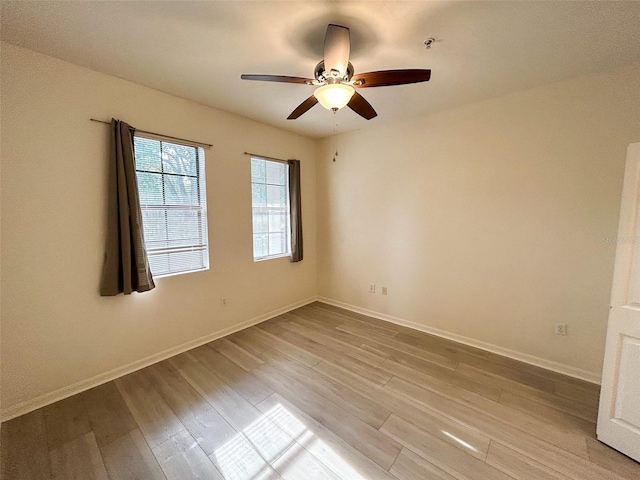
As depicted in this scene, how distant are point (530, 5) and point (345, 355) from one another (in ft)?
9.56

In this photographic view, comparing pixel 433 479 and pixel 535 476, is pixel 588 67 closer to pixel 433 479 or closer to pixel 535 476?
pixel 535 476

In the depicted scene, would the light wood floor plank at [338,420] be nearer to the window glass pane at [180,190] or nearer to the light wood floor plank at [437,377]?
the light wood floor plank at [437,377]

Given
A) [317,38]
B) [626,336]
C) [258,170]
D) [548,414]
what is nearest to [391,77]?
[317,38]

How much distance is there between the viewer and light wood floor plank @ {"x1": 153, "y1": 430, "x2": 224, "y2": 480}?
1.41m

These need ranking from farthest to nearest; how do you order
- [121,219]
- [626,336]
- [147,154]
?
[147,154]
[121,219]
[626,336]

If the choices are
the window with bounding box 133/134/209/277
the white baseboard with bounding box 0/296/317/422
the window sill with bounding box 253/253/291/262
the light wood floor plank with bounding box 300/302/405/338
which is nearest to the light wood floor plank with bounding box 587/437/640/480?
the light wood floor plank with bounding box 300/302/405/338

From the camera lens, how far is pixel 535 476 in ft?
4.55

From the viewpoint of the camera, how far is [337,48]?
4.60 ft

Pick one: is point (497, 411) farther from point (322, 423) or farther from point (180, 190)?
point (180, 190)

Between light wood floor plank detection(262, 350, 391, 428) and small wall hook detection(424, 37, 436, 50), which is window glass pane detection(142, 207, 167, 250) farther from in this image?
small wall hook detection(424, 37, 436, 50)

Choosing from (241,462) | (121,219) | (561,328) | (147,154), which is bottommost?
(241,462)

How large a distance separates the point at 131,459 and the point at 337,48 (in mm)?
2652

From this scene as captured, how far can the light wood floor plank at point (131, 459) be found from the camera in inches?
55.4

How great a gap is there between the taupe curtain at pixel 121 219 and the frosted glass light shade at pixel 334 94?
175cm
